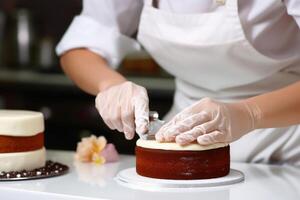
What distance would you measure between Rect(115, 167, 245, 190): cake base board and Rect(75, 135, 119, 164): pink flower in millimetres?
231

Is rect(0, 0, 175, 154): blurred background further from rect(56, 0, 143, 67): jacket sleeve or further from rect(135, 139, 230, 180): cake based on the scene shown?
rect(135, 139, 230, 180): cake

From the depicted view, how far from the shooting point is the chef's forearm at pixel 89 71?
1.55 metres

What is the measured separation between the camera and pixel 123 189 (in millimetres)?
1190

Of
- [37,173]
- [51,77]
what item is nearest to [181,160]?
[37,173]

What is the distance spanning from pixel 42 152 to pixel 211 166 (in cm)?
37

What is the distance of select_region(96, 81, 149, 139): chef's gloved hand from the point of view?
1.30 meters

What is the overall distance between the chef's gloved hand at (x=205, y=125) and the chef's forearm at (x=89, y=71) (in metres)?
0.33

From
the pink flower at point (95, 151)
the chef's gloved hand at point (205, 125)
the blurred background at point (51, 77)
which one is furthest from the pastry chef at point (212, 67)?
the blurred background at point (51, 77)

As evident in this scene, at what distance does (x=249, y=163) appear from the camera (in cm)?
153

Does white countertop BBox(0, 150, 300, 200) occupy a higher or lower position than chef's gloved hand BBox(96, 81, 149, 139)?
lower

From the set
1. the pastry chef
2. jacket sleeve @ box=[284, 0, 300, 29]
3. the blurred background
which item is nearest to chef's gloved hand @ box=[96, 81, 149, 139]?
the pastry chef

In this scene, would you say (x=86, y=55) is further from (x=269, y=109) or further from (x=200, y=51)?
(x=269, y=109)

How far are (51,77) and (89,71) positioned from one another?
1716mm

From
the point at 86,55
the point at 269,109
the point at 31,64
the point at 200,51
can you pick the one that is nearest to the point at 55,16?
the point at 31,64
